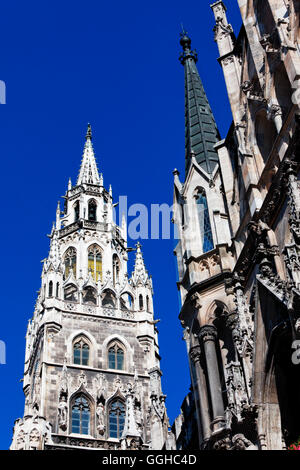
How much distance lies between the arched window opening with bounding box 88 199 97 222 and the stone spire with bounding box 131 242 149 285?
5.24 m

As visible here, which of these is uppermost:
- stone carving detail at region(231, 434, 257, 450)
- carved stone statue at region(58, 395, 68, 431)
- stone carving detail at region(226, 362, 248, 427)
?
carved stone statue at region(58, 395, 68, 431)

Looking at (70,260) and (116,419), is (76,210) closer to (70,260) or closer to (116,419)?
(70,260)

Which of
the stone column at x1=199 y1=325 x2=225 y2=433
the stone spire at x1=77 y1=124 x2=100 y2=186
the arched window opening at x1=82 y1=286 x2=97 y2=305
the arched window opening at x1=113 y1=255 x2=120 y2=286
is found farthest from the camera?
the stone spire at x1=77 y1=124 x2=100 y2=186

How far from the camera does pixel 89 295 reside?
45875mm

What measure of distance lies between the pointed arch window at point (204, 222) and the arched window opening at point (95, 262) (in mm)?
27661

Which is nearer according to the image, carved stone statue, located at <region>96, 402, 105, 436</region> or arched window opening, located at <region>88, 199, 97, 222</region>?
carved stone statue, located at <region>96, 402, 105, 436</region>

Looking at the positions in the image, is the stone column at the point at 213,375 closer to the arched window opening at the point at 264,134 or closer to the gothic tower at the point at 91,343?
the arched window opening at the point at 264,134

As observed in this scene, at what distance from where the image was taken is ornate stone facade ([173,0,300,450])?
14.6 m

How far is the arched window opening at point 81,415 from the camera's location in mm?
37750

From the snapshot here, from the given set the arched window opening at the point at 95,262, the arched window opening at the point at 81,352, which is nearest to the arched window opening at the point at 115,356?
the arched window opening at the point at 81,352

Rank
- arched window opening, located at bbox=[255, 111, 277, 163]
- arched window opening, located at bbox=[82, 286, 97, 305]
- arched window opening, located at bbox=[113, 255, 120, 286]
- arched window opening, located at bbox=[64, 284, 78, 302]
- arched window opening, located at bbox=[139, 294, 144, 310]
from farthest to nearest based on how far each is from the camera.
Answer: arched window opening, located at bbox=[113, 255, 120, 286] < arched window opening, located at bbox=[139, 294, 144, 310] < arched window opening, located at bbox=[82, 286, 97, 305] < arched window opening, located at bbox=[64, 284, 78, 302] < arched window opening, located at bbox=[255, 111, 277, 163]

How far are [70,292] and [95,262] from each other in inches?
180

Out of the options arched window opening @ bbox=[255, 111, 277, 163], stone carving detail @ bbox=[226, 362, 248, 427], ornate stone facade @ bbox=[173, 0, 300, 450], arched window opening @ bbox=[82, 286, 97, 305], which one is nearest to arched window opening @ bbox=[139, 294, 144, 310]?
arched window opening @ bbox=[82, 286, 97, 305]

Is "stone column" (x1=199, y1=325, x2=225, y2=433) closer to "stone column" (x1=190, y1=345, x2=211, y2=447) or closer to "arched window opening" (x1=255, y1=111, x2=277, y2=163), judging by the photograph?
"stone column" (x1=190, y1=345, x2=211, y2=447)
